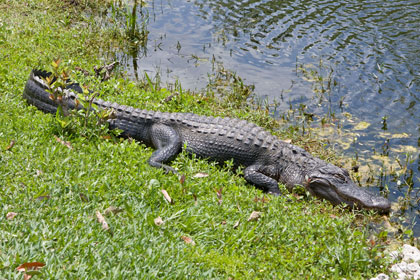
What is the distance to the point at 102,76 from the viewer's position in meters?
7.80

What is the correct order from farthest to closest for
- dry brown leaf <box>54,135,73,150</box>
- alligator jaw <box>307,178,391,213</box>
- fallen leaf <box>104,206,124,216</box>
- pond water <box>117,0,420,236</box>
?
pond water <box>117,0,420,236</box> → alligator jaw <box>307,178,391,213</box> → dry brown leaf <box>54,135,73,150</box> → fallen leaf <box>104,206,124,216</box>

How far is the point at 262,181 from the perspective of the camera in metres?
5.67

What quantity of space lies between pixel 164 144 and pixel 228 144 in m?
0.81

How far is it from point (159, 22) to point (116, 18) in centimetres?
105

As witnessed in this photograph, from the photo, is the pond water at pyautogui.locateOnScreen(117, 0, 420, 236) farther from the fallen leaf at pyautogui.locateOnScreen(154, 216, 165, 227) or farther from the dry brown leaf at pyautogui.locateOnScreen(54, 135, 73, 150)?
the dry brown leaf at pyautogui.locateOnScreen(54, 135, 73, 150)

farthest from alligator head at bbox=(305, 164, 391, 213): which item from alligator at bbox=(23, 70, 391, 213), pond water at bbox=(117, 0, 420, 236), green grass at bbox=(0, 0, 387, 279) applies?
pond water at bbox=(117, 0, 420, 236)

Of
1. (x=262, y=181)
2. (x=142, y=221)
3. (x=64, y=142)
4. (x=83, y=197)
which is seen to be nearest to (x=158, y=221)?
(x=142, y=221)

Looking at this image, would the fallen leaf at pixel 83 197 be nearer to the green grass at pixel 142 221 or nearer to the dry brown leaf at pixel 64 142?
the green grass at pixel 142 221

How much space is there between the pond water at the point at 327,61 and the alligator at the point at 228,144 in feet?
2.89

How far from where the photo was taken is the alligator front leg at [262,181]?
5.67 meters

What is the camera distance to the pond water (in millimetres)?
6863

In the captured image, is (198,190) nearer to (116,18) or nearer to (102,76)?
(102,76)

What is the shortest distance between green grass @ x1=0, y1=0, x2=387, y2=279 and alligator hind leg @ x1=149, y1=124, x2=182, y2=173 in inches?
4.5

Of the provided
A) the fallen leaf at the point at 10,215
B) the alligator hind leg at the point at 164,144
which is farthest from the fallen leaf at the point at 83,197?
the alligator hind leg at the point at 164,144
